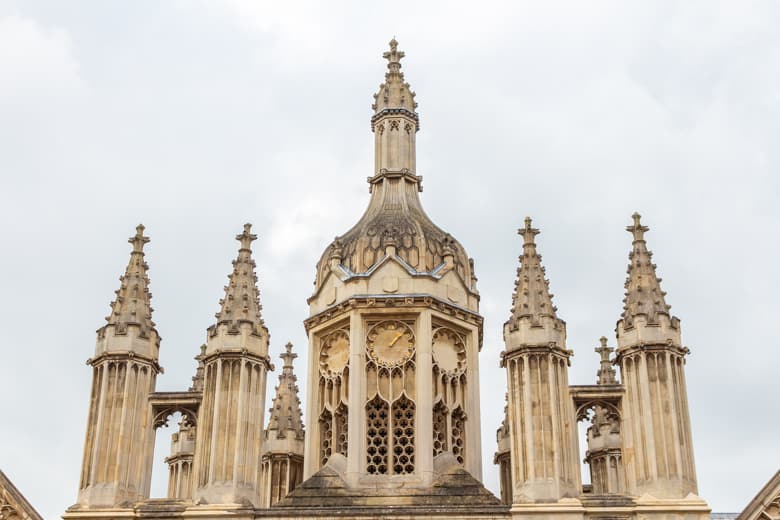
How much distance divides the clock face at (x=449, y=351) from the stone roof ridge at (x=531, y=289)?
10.4ft

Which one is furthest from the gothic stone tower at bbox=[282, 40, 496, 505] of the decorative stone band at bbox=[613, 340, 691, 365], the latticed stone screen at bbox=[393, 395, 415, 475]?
the decorative stone band at bbox=[613, 340, 691, 365]

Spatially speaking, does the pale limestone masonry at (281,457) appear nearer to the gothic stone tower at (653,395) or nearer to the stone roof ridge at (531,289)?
the stone roof ridge at (531,289)

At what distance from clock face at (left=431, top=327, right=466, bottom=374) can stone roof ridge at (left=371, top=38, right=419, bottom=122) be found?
25.0ft

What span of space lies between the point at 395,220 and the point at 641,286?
7.78 m

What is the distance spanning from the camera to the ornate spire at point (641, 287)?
2830 cm

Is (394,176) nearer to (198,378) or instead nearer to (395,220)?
(395,220)

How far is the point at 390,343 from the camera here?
3120 cm

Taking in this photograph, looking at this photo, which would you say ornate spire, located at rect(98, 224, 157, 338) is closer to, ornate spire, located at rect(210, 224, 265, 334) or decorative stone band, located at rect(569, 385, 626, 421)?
ornate spire, located at rect(210, 224, 265, 334)

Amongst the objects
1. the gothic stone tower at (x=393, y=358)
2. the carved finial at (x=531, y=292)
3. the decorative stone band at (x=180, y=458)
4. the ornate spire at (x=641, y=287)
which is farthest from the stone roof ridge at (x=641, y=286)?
the decorative stone band at (x=180, y=458)

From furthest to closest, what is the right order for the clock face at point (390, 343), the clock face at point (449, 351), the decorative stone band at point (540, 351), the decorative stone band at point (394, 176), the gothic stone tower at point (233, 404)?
the decorative stone band at point (394, 176)
the clock face at point (449, 351)
the clock face at point (390, 343)
the decorative stone band at point (540, 351)
the gothic stone tower at point (233, 404)

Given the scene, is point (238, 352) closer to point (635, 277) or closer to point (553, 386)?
point (553, 386)

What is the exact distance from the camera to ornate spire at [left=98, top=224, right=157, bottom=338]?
95.6 feet

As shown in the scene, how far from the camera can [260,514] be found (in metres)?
26.9

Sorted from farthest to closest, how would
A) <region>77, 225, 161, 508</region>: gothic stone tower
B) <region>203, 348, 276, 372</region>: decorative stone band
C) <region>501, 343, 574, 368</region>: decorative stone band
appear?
<region>203, 348, 276, 372</region>: decorative stone band < <region>501, 343, 574, 368</region>: decorative stone band < <region>77, 225, 161, 508</region>: gothic stone tower
